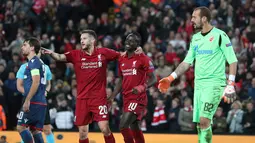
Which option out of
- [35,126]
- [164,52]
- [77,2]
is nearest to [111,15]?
[77,2]

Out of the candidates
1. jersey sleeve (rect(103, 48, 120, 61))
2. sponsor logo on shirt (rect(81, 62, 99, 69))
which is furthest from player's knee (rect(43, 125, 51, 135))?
jersey sleeve (rect(103, 48, 120, 61))

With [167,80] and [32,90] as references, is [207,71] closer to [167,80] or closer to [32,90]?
[167,80]

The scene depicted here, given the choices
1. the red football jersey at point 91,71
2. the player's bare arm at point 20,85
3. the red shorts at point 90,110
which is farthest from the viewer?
the player's bare arm at point 20,85

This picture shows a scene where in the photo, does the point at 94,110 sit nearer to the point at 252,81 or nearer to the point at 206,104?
the point at 206,104

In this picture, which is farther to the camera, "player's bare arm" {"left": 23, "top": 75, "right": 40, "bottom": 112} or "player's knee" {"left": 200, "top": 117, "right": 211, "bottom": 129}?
"player's bare arm" {"left": 23, "top": 75, "right": 40, "bottom": 112}

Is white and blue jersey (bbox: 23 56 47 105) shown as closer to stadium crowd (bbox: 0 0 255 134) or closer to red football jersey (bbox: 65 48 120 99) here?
red football jersey (bbox: 65 48 120 99)

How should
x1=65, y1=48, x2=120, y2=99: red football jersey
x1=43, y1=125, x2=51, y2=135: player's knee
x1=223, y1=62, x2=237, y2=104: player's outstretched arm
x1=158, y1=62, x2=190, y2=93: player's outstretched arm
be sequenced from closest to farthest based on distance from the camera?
1. x1=223, y1=62, x2=237, y2=104: player's outstretched arm
2. x1=158, y1=62, x2=190, y2=93: player's outstretched arm
3. x1=65, y1=48, x2=120, y2=99: red football jersey
4. x1=43, y1=125, x2=51, y2=135: player's knee

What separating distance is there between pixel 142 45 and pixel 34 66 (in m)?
9.58

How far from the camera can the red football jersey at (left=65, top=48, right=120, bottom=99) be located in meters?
12.0

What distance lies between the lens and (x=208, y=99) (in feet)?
35.1

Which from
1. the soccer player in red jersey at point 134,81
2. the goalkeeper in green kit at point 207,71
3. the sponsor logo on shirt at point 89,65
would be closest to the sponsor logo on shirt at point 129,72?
the soccer player in red jersey at point 134,81

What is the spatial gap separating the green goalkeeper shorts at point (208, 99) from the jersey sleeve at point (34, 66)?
3.08 metres

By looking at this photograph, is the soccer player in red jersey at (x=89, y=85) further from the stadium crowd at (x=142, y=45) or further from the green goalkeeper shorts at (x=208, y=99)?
the stadium crowd at (x=142, y=45)

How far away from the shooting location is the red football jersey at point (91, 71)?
1202cm
